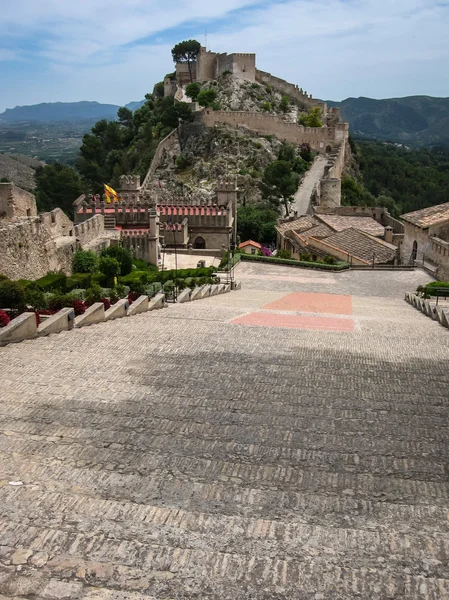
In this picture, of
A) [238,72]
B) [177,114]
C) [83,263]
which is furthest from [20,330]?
[238,72]

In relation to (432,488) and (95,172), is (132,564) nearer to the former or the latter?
(432,488)

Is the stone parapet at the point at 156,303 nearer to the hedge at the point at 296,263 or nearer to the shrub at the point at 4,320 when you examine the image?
the shrub at the point at 4,320

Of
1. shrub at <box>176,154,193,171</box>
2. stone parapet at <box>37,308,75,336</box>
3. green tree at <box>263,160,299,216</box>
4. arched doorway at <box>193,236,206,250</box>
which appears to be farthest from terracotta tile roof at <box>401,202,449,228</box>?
shrub at <box>176,154,193,171</box>

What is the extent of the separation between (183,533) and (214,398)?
3.32 metres

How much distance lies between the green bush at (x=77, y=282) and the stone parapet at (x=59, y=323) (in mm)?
8408

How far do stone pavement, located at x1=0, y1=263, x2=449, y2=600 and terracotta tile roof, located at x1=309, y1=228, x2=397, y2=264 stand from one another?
22.2 meters

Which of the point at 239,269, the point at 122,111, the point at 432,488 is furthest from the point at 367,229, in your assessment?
the point at 122,111

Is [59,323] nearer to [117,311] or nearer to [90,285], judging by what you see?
[117,311]

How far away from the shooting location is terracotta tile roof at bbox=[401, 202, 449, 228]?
1148 inches

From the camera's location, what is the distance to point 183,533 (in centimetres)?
468

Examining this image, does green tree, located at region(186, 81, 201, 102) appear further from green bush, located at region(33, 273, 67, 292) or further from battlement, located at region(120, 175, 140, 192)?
green bush, located at region(33, 273, 67, 292)

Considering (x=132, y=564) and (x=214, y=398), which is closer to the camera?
(x=132, y=564)

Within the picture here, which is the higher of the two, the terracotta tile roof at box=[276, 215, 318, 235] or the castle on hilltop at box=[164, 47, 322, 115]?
the castle on hilltop at box=[164, 47, 322, 115]

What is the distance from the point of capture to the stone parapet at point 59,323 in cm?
1130
